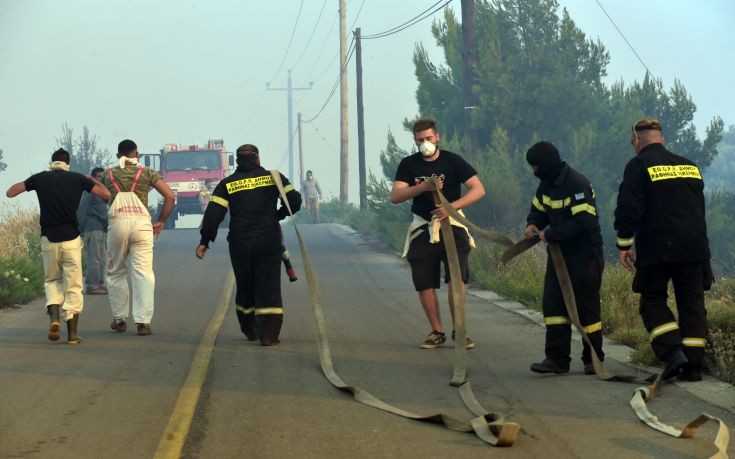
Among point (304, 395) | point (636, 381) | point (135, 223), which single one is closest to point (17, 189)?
point (135, 223)

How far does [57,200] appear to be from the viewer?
11586mm

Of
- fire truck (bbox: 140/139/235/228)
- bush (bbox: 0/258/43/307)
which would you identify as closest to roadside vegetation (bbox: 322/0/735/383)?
fire truck (bbox: 140/139/235/228)

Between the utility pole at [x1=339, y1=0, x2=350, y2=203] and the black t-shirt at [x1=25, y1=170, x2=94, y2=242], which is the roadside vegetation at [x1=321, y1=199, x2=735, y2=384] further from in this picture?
the utility pole at [x1=339, y1=0, x2=350, y2=203]

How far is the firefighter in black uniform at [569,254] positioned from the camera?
9.41 m

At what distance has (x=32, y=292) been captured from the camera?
17062mm

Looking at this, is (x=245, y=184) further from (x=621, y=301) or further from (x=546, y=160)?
(x=621, y=301)

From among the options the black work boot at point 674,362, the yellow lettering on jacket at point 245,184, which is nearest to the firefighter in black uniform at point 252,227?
the yellow lettering on jacket at point 245,184

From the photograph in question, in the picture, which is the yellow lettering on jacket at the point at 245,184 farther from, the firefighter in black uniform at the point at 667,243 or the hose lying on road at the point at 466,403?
the firefighter in black uniform at the point at 667,243

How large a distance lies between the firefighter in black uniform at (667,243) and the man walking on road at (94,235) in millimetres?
10026

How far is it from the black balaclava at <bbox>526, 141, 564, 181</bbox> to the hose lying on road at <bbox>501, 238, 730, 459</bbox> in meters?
0.57

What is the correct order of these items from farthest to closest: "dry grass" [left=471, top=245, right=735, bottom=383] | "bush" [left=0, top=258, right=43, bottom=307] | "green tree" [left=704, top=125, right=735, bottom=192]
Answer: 1. "green tree" [left=704, top=125, right=735, bottom=192]
2. "bush" [left=0, top=258, right=43, bottom=307]
3. "dry grass" [left=471, top=245, right=735, bottom=383]

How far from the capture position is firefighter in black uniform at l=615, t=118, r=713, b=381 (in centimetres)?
898

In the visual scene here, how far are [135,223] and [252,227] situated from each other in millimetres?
1567

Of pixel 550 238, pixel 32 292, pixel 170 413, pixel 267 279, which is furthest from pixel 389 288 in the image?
pixel 170 413
